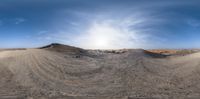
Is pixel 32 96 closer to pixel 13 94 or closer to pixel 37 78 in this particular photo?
pixel 13 94

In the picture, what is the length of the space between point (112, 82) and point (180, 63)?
16.1 feet

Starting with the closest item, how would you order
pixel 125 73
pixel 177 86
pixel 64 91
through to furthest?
pixel 64 91 < pixel 177 86 < pixel 125 73

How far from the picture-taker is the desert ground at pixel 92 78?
25.1 ft

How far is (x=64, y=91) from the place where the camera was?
26.0ft

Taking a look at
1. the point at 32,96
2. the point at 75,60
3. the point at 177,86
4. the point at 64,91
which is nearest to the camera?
the point at 32,96

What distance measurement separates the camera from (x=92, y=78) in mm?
9656

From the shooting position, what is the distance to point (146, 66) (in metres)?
11.7

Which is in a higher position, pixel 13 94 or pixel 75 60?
pixel 75 60

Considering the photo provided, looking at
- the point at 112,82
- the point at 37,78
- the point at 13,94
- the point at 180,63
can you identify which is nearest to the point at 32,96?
the point at 13,94

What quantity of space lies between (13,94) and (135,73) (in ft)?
15.8

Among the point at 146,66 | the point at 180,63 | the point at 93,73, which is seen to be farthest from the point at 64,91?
the point at 180,63

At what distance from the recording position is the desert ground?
766 cm

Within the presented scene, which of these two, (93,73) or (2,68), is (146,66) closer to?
(93,73)

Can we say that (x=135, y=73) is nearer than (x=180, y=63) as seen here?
Yes
